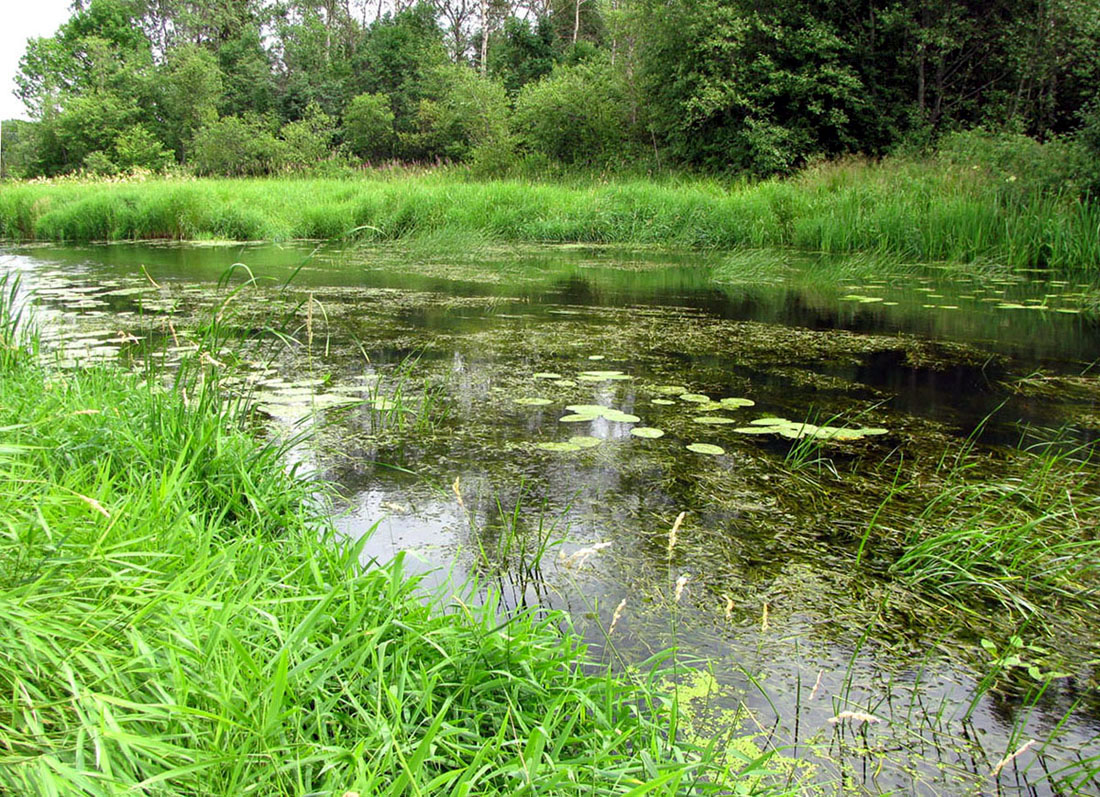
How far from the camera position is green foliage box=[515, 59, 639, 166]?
1736cm

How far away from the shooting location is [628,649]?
1.64m

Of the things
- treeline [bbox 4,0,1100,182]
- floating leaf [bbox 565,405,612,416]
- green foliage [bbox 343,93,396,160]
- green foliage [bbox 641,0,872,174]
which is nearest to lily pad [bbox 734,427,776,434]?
floating leaf [bbox 565,405,612,416]

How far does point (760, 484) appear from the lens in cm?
251

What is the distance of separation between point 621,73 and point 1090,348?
15209 millimetres

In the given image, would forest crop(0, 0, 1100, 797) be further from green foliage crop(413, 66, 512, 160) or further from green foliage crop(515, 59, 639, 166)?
green foliage crop(413, 66, 512, 160)

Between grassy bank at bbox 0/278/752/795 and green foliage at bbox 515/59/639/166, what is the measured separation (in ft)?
54.6

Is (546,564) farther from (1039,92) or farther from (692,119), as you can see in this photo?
(1039,92)

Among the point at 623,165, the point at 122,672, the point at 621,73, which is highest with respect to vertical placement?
the point at 621,73

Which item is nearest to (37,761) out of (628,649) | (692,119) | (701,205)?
(628,649)

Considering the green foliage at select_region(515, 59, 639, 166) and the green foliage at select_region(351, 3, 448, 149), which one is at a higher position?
the green foliage at select_region(351, 3, 448, 149)

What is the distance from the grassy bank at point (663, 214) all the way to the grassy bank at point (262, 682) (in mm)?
6994

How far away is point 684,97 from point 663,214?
686 cm

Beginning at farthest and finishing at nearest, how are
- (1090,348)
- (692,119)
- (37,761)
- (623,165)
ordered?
(623,165) < (692,119) < (1090,348) < (37,761)

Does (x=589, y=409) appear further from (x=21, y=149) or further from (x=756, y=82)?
(x=21, y=149)
